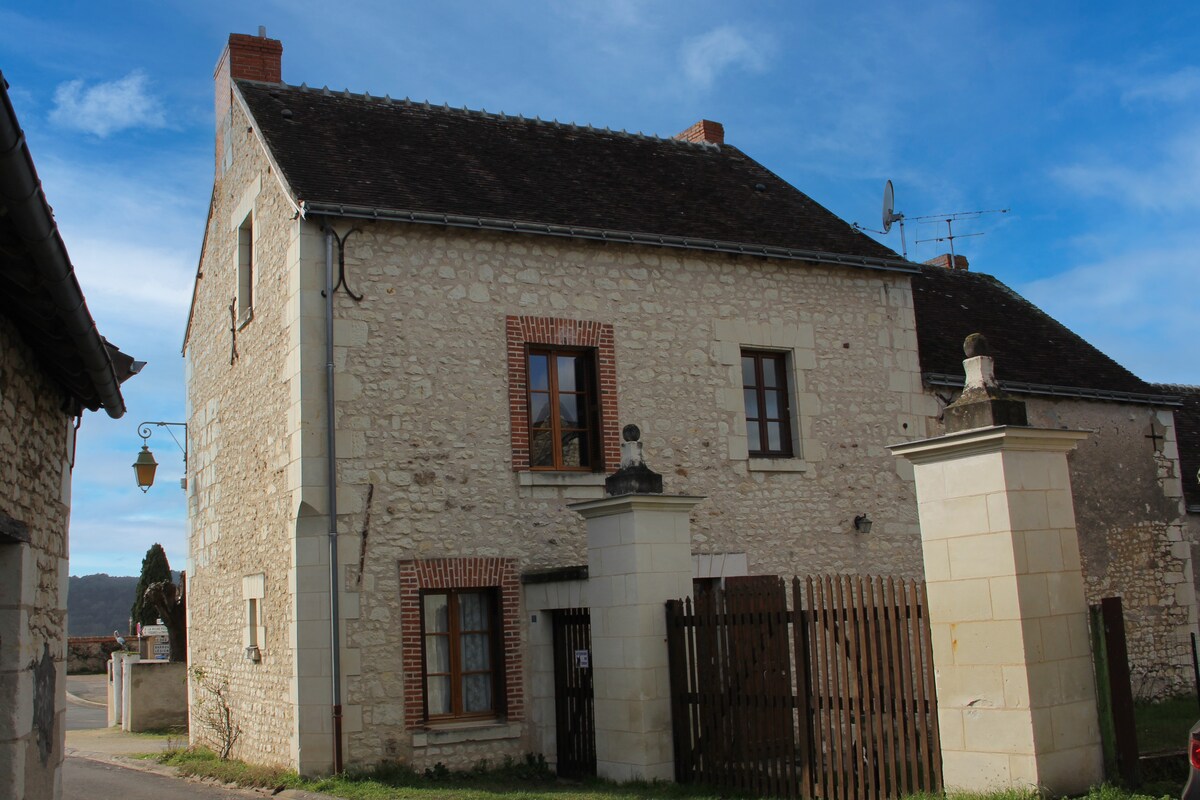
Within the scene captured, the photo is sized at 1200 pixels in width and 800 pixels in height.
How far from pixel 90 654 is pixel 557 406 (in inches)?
1190

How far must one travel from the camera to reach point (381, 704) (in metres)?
10.8

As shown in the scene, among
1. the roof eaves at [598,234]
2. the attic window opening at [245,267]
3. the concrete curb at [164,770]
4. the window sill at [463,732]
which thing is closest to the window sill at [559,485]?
the window sill at [463,732]

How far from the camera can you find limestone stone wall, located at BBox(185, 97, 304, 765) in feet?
38.4

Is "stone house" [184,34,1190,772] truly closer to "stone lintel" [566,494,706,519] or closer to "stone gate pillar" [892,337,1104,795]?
"stone lintel" [566,494,706,519]

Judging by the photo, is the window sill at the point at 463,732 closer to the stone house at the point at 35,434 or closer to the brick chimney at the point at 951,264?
the stone house at the point at 35,434

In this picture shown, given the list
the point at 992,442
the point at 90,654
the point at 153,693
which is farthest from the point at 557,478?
the point at 90,654

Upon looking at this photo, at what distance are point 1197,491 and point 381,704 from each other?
1355 cm

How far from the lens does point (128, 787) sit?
12188 millimetres

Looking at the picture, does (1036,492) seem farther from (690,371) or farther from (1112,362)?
(1112,362)

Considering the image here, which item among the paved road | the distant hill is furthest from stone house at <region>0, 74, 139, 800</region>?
the distant hill

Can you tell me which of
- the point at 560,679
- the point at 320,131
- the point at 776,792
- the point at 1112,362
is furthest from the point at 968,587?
the point at 1112,362

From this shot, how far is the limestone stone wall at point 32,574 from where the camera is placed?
584 centimetres

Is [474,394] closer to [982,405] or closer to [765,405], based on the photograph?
[765,405]

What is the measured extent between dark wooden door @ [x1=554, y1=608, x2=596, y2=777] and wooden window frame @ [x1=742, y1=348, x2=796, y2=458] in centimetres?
344
